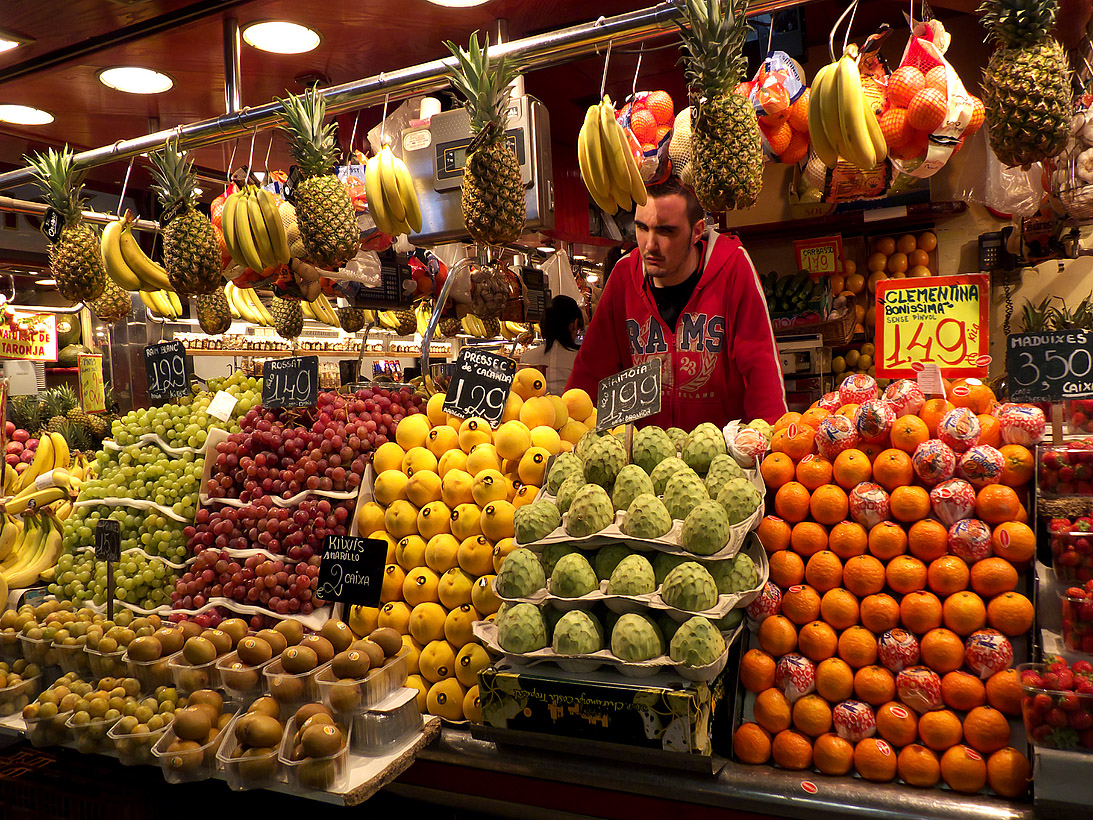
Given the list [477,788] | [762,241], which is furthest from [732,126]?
[762,241]

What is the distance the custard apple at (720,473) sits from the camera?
2033 mm

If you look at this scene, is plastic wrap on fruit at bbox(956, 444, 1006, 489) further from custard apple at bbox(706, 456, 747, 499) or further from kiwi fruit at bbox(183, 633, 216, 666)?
kiwi fruit at bbox(183, 633, 216, 666)

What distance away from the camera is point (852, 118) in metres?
2.11

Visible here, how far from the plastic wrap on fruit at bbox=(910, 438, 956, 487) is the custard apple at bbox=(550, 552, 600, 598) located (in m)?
0.89

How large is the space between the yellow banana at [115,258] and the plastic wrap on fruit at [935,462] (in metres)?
3.45

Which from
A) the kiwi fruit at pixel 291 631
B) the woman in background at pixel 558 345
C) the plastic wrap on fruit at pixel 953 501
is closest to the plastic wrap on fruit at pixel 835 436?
the plastic wrap on fruit at pixel 953 501

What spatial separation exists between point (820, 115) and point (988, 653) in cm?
151

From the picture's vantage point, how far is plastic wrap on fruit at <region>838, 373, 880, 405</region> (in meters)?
2.26

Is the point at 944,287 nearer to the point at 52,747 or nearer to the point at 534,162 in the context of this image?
the point at 534,162

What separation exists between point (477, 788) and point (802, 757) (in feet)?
2.66

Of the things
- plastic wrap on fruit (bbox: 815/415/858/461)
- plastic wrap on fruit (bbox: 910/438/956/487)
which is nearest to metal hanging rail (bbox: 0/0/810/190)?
plastic wrap on fruit (bbox: 815/415/858/461)

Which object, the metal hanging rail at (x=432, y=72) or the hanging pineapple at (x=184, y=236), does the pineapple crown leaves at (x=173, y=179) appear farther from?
the metal hanging rail at (x=432, y=72)

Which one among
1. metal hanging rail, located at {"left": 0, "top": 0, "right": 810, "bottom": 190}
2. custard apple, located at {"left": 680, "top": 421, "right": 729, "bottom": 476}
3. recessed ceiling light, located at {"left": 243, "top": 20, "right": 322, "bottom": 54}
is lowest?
custard apple, located at {"left": 680, "top": 421, "right": 729, "bottom": 476}

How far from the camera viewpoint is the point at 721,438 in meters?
2.22
